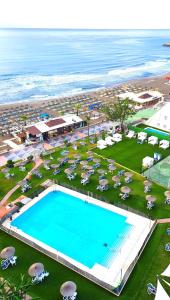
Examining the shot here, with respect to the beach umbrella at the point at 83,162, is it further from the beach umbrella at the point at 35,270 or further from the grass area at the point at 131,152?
the beach umbrella at the point at 35,270

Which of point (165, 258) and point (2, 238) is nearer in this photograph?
point (165, 258)

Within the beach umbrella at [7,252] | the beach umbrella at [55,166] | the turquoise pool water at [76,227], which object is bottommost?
the turquoise pool water at [76,227]

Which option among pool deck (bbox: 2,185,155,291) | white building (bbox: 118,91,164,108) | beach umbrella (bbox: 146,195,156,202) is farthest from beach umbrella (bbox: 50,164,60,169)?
white building (bbox: 118,91,164,108)

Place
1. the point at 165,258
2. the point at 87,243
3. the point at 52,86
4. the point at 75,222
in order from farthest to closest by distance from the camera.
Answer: the point at 52,86, the point at 75,222, the point at 87,243, the point at 165,258

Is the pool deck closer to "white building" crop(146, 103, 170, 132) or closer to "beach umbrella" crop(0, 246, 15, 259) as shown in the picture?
"beach umbrella" crop(0, 246, 15, 259)

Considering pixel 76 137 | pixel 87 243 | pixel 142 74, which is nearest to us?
pixel 87 243

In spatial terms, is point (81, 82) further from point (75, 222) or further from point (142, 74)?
point (75, 222)

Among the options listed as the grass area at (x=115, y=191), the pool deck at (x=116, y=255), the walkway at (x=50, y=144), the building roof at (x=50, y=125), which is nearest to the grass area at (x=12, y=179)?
the grass area at (x=115, y=191)

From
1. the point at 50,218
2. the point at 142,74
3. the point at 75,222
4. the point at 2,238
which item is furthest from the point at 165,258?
the point at 142,74
